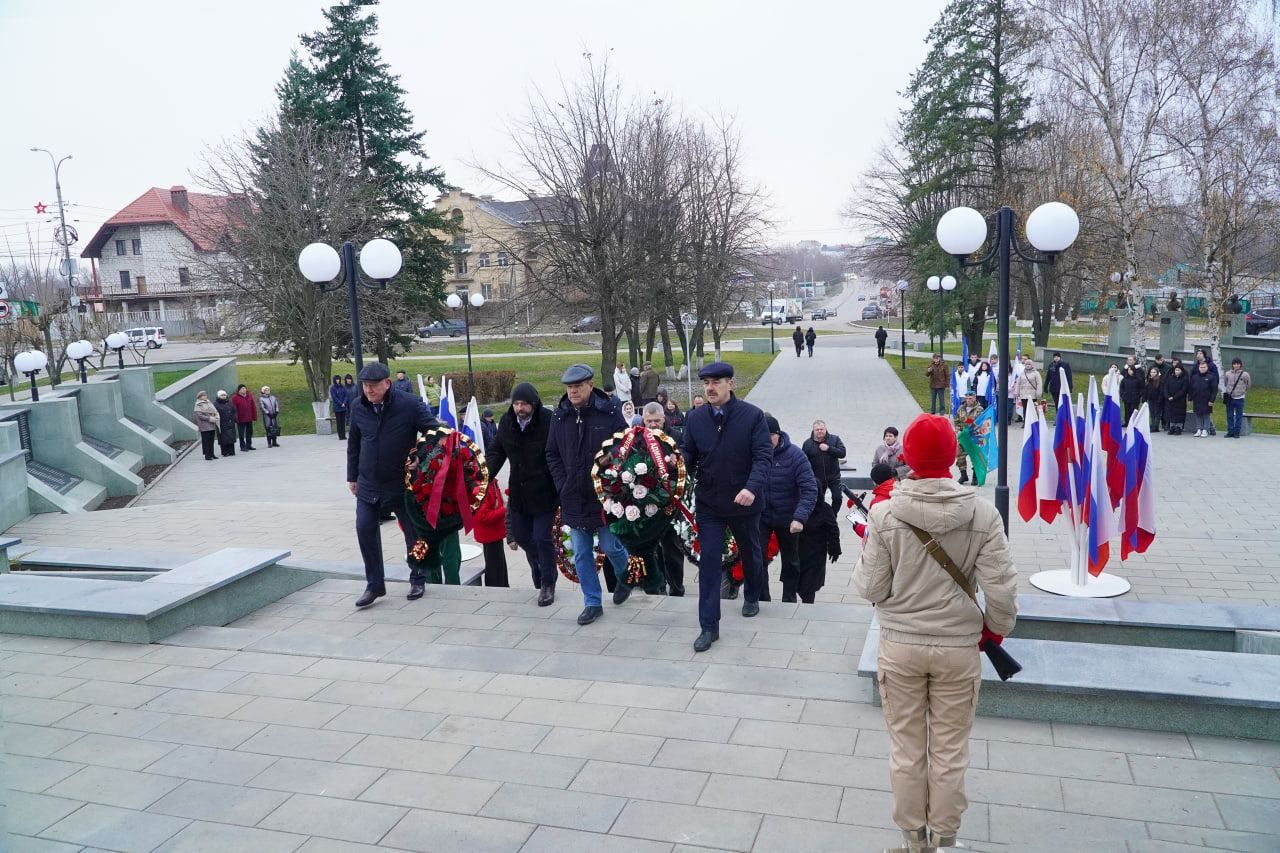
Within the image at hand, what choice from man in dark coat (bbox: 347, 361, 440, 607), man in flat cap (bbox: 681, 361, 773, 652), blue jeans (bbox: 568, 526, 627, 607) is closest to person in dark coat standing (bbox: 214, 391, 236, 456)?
man in dark coat (bbox: 347, 361, 440, 607)

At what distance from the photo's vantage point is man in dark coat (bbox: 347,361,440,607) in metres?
7.06

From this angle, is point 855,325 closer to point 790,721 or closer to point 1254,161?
point 1254,161

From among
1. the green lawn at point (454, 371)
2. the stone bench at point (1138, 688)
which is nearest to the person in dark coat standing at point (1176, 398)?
the green lawn at point (454, 371)

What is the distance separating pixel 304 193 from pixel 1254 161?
27.9m

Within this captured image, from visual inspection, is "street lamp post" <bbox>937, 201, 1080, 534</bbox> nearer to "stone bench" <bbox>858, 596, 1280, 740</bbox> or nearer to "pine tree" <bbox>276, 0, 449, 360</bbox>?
"stone bench" <bbox>858, 596, 1280, 740</bbox>

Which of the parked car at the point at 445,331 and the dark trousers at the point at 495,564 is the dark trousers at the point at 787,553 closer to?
the dark trousers at the point at 495,564

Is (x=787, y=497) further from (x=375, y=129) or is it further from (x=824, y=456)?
(x=375, y=129)

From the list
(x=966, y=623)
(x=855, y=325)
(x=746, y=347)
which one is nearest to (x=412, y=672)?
(x=966, y=623)

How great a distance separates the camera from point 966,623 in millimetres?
3574

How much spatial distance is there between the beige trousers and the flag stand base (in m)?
5.74

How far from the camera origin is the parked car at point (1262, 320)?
4156 cm

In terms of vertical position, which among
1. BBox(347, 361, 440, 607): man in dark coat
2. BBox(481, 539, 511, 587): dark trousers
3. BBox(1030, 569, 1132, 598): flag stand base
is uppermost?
BBox(347, 361, 440, 607): man in dark coat

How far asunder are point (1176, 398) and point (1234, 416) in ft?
3.78

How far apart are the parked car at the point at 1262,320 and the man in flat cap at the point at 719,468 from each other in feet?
141
